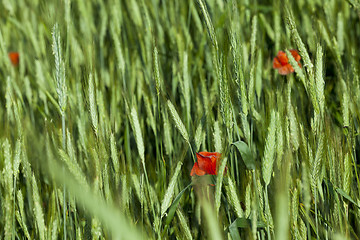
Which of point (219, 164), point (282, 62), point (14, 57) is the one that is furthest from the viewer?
point (14, 57)

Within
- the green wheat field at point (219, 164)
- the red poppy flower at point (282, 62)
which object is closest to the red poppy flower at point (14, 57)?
the green wheat field at point (219, 164)

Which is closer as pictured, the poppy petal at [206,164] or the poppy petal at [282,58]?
the poppy petal at [206,164]

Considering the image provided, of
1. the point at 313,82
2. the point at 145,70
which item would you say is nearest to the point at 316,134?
the point at 313,82

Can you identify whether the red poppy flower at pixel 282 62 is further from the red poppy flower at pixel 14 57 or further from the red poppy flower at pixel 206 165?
the red poppy flower at pixel 14 57

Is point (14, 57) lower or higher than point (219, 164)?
higher

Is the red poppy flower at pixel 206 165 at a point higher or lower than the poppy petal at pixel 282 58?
lower

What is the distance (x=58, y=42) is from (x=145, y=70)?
504mm

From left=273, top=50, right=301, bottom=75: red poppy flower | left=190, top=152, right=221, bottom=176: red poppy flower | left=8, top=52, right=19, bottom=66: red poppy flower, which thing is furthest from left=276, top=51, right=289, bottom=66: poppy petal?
left=8, top=52, right=19, bottom=66: red poppy flower

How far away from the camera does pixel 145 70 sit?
1077mm

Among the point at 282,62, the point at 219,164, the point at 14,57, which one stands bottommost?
the point at 219,164

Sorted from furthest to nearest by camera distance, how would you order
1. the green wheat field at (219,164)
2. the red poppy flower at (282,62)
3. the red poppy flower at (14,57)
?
the red poppy flower at (14,57)
the red poppy flower at (282,62)
the green wheat field at (219,164)

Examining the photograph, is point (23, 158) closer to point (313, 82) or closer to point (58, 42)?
point (58, 42)

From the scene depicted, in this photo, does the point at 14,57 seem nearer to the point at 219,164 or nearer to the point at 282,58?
the point at 282,58

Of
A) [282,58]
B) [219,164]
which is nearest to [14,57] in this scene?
[282,58]
